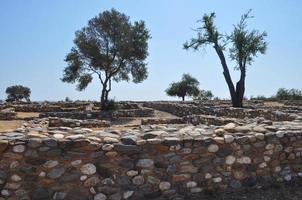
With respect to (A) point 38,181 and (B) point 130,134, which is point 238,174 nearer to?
(B) point 130,134

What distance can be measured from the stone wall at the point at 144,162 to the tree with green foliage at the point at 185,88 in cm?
5162

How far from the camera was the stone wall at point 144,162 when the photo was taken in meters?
5.61

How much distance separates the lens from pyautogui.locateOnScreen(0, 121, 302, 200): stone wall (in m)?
5.61

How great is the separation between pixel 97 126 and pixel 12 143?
13.4m

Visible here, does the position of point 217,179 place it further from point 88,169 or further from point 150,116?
point 150,116

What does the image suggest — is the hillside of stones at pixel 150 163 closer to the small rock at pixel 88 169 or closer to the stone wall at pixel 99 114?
the small rock at pixel 88 169

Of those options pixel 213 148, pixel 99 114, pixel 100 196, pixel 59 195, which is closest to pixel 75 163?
pixel 59 195

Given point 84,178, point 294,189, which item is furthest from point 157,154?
point 294,189

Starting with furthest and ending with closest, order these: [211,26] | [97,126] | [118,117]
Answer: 1. [211,26]
2. [118,117]
3. [97,126]

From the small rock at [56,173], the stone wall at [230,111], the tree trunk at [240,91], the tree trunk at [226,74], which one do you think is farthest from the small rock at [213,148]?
the tree trunk at [226,74]

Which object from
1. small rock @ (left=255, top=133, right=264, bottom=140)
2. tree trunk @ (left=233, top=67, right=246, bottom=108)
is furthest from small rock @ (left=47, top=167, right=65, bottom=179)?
tree trunk @ (left=233, top=67, right=246, bottom=108)

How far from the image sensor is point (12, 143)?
5562 millimetres

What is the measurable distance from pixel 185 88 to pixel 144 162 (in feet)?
174

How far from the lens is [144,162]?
6094mm
